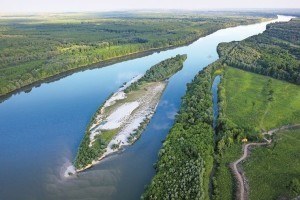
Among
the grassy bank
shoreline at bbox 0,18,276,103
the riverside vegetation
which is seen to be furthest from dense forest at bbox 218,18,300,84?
shoreline at bbox 0,18,276,103

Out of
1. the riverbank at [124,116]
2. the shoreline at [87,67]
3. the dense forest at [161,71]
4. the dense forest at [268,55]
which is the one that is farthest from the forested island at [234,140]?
the shoreline at [87,67]

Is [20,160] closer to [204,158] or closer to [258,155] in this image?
[204,158]

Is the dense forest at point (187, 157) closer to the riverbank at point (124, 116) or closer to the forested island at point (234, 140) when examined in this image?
the forested island at point (234, 140)

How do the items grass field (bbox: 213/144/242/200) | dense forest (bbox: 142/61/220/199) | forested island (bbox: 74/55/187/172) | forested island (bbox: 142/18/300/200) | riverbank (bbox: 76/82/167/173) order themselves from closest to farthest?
dense forest (bbox: 142/61/220/199) < grass field (bbox: 213/144/242/200) < forested island (bbox: 142/18/300/200) < forested island (bbox: 74/55/187/172) < riverbank (bbox: 76/82/167/173)

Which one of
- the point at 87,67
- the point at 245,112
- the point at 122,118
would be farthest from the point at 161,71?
the point at 245,112

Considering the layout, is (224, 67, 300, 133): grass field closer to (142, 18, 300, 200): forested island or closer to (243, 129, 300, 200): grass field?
(142, 18, 300, 200): forested island

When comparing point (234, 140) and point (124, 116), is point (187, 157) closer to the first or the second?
point (234, 140)
